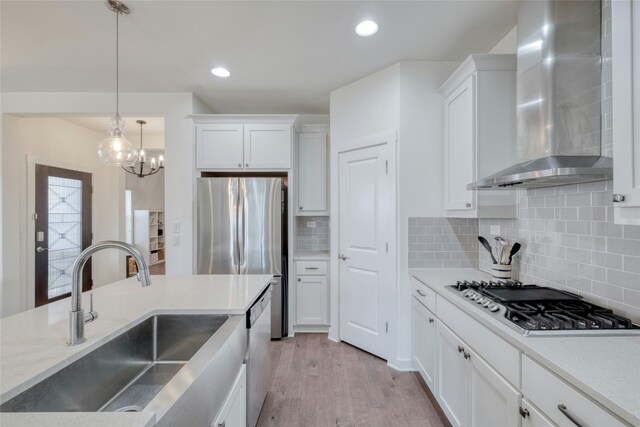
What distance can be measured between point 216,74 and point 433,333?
3001 mm

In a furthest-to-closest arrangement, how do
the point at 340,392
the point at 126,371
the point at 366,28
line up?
the point at 340,392 < the point at 366,28 < the point at 126,371

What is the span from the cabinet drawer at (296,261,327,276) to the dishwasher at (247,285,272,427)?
1.24 metres

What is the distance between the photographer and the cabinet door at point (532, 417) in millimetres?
970

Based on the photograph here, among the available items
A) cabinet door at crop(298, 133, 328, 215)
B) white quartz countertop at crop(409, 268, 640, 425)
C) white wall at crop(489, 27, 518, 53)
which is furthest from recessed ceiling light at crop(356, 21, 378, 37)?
white quartz countertop at crop(409, 268, 640, 425)

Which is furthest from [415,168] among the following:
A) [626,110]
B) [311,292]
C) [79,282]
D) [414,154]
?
[79,282]

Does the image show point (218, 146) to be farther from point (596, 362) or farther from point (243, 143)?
point (596, 362)

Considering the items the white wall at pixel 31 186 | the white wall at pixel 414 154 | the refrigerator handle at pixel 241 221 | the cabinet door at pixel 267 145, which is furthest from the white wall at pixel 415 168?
the white wall at pixel 31 186

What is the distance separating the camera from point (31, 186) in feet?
12.0

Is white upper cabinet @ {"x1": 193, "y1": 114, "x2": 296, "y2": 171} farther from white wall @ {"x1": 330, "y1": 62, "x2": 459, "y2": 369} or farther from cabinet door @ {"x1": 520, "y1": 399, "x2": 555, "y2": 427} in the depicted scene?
cabinet door @ {"x1": 520, "y1": 399, "x2": 555, "y2": 427}

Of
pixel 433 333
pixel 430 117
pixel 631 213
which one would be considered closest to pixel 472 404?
pixel 433 333

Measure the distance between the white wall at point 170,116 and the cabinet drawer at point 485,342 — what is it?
271cm

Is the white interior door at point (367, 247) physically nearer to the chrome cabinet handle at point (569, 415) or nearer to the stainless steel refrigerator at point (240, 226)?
the stainless steel refrigerator at point (240, 226)

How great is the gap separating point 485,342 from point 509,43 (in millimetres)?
2182

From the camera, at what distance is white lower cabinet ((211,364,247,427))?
1079mm
